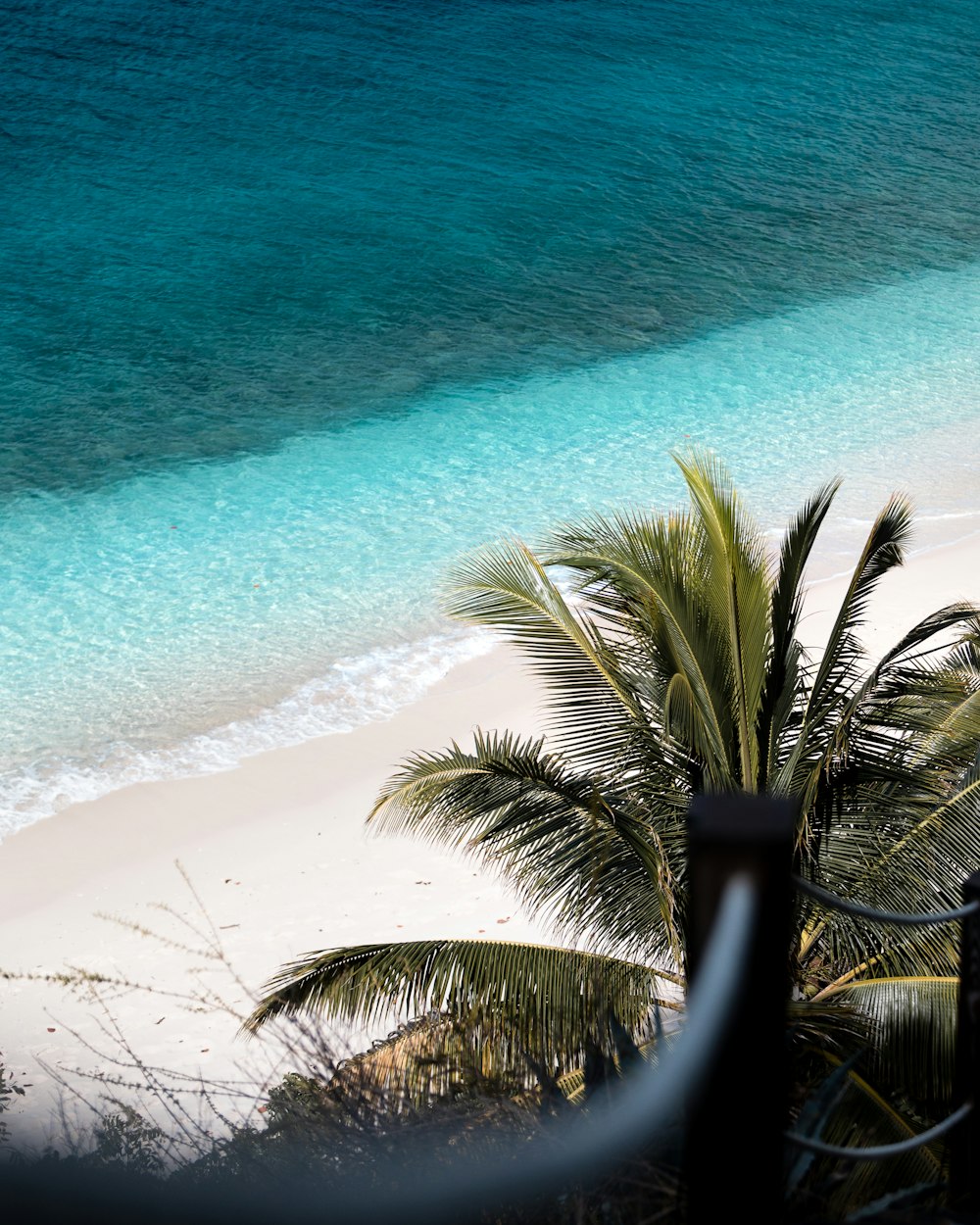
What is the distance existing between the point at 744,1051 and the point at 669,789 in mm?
4271

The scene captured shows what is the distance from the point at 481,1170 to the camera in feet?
4.58

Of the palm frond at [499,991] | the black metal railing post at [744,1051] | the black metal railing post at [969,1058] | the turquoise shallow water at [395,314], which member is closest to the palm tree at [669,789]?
the palm frond at [499,991]

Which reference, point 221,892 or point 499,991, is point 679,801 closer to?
point 499,991

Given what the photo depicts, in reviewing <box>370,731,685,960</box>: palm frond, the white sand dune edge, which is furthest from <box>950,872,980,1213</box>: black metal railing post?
the white sand dune edge

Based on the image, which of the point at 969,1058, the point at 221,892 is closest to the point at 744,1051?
the point at 969,1058

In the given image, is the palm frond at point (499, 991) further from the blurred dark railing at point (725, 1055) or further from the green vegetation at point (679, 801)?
the blurred dark railing at point (725, 1055)

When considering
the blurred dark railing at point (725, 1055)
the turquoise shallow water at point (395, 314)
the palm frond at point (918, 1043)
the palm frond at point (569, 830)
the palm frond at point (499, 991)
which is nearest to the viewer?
the blurred dark railing at point (725, 1055)

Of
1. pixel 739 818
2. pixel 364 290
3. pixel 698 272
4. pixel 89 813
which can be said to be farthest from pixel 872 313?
pixel 739 818

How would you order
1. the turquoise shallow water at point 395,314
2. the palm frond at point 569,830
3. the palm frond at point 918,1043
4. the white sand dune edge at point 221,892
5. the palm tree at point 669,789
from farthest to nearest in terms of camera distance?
1. the turquoise shallow water at point 395,314
2. the white sand dune edge at point 221,892
3. the palm frond at point 569,830
4. the palm tree at point 669,789
5. the palm frond at point 918,1043

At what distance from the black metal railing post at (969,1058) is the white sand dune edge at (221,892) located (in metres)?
4.39

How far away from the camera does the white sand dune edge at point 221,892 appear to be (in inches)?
278

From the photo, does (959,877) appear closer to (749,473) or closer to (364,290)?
(749,473)

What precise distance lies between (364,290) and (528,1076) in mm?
20905

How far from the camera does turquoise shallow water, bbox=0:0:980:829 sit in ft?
42.5
